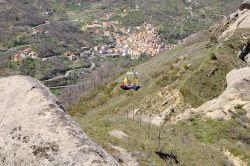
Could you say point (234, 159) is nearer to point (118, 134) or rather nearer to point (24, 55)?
point (118, 134)

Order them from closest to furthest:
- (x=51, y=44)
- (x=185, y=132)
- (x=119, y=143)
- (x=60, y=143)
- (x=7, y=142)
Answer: (x=60, y=143) < (x=7, y=142) < (x=119, y=143) < (x=185, y=132) < (x=51, y=44)

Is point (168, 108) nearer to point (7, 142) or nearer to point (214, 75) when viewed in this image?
point (214, 75)

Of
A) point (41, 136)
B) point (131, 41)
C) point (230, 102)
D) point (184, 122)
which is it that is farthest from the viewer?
point (131, 41)

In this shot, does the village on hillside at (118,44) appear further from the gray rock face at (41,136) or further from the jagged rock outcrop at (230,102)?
the gray rock face at (41,136)

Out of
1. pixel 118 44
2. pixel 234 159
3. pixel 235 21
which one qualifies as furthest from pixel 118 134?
pixel 118 44

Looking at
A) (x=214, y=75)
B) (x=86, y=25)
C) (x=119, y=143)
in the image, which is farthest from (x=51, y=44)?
(x=119, y=143)

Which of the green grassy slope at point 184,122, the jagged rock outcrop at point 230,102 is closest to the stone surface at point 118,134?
the green grassy slope at point 184,122
